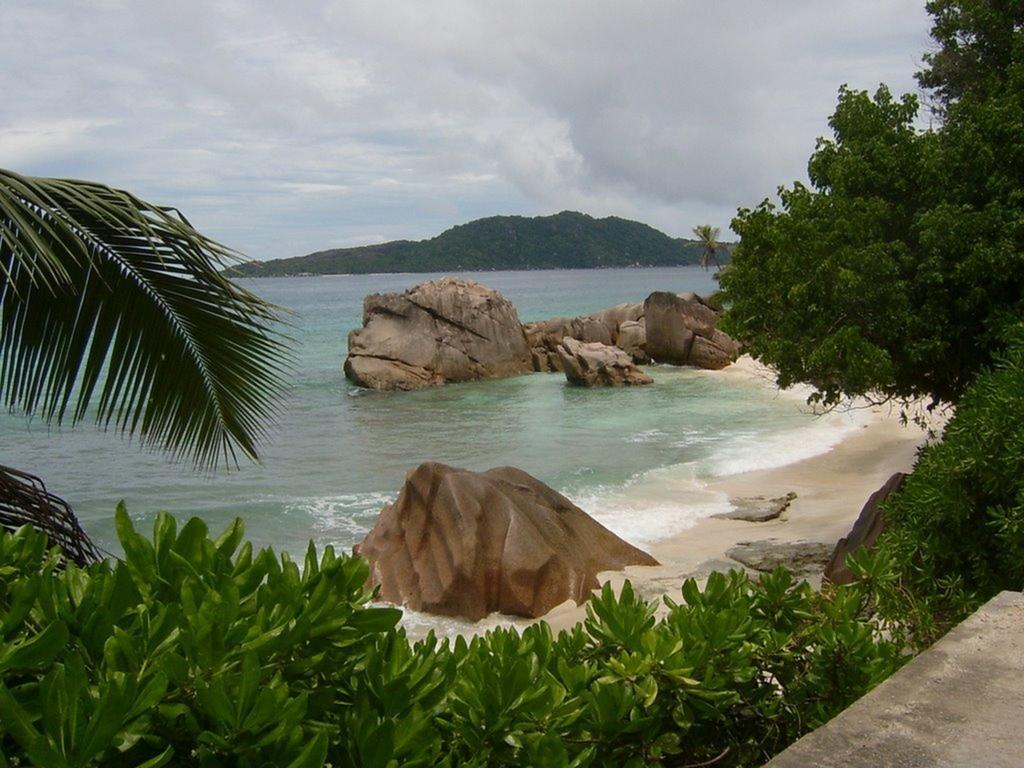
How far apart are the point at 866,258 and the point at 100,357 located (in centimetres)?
785

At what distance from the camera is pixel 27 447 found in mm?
25750

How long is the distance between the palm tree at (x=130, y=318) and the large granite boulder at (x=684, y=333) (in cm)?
3682

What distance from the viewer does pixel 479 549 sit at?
10742mm

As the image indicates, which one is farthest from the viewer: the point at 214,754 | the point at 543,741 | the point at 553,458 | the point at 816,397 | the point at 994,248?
the point at 553,458

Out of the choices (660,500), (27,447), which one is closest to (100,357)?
(660,500)

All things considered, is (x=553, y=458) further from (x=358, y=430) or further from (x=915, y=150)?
(x=915, y=150)

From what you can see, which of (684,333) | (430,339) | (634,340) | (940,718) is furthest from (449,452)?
(940,718)

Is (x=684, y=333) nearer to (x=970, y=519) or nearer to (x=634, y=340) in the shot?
(x=634, y=340)

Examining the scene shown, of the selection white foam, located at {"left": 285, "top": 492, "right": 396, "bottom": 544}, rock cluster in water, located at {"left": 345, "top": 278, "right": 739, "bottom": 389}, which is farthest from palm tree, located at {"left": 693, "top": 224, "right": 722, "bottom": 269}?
white foam, located at {"left": 285, "top": 492, "right": 396, "bottom": 544}

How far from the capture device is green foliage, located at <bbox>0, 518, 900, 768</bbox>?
1.76 meters

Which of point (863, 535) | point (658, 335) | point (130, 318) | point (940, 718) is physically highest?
point (130, 318)

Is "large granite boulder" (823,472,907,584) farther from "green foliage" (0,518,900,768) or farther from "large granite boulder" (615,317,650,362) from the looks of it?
"large granite boulder" (615,317,650,362)

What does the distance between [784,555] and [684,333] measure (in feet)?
96.6

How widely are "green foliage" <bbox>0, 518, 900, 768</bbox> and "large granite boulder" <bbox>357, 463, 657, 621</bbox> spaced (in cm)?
759
